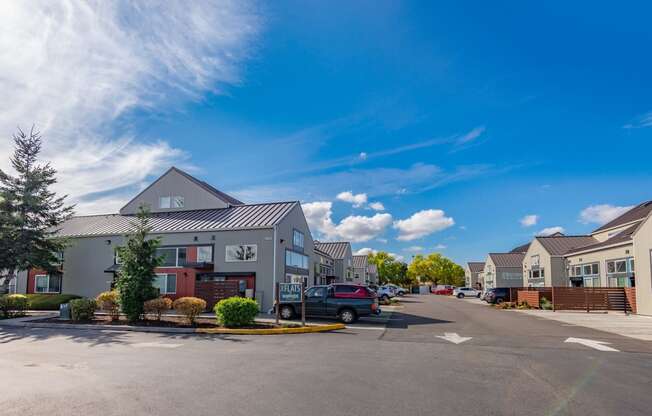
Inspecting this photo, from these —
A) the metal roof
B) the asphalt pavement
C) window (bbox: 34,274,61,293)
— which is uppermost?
the metal roof

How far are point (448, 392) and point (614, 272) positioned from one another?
2919cm

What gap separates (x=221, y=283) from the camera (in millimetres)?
24078

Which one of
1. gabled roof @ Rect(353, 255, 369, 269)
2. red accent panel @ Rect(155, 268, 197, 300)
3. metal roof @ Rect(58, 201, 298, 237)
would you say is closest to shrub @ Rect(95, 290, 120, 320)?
red accent panel @ Rect(155, 268, 197, 300)

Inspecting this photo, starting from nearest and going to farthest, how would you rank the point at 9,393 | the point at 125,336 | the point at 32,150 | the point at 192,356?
the point at 9,393 < the point at 192,356 < the point at 125,336 < the point at 32,150

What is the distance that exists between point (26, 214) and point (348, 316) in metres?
19.9

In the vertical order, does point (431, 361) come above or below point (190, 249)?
below

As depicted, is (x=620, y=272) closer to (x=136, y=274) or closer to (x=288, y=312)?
(x=288, y=312)

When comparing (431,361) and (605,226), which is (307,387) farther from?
(605,226)

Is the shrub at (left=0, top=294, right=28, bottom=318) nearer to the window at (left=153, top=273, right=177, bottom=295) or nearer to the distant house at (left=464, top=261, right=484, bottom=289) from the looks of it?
the window at (left=153, top=273, right=177, bottom=295)

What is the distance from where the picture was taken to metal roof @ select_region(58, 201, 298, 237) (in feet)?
86.4

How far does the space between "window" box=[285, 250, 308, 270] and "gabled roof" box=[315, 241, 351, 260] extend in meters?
18.6

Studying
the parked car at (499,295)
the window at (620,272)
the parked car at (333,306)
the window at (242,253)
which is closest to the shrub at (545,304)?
the window at (620,272)

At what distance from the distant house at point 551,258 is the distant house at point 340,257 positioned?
64.9 ft

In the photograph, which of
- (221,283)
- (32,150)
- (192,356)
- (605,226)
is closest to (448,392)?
(192,356)
